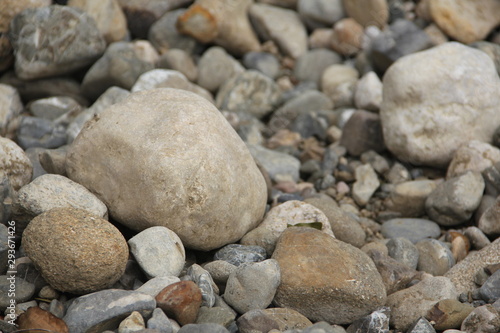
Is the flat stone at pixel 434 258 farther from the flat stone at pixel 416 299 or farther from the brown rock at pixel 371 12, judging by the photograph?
the brown rock at pixel 371 12

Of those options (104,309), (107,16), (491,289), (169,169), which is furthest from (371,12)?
(104,309)

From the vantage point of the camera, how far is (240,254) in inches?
168

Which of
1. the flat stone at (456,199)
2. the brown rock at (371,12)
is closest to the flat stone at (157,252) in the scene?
the flat stone at (456,199)

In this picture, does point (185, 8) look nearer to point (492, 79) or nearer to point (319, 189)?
point (319, 189)

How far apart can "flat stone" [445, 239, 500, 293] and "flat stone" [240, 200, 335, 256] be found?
40.7 inches

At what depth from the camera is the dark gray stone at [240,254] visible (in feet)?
13.9

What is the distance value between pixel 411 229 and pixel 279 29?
13.6 ft

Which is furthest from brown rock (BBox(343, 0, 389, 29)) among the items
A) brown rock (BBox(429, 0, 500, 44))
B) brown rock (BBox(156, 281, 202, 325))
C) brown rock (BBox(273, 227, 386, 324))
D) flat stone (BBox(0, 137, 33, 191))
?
brown rock (BBox(156, 281, 202, 325))

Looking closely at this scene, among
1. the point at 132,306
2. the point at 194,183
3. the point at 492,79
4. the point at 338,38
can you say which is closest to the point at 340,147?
the point at 492,79

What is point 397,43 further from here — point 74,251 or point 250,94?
point 74,251

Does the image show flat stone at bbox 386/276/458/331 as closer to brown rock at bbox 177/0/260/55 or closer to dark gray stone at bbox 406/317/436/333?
dark gray stone at bbox 406/317/436/333

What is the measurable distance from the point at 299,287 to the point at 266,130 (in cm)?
367

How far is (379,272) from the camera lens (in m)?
4.39

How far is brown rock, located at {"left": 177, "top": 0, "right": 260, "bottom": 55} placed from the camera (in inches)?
307
